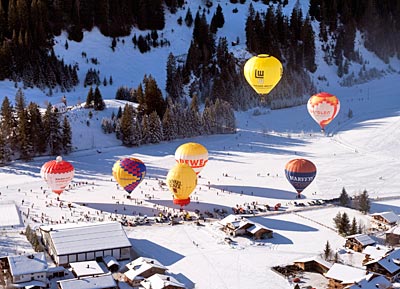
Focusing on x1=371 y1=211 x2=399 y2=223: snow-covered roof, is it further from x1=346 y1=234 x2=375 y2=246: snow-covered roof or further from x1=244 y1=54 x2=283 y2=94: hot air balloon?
x1=244 y1=54 x2=283 y2=94: hot air balloon

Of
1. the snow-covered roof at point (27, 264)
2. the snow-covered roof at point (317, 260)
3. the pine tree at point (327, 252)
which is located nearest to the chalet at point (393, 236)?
the pine tree at point (327, 252)

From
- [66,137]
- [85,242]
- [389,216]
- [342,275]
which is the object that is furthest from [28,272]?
[66,137]

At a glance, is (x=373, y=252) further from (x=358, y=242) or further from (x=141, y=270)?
(x=141, y=270)

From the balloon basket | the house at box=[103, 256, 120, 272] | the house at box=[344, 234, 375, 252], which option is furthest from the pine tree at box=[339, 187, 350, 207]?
the house at box=[103, 256, 120, 272]

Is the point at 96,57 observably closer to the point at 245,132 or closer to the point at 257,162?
the point at 245,132

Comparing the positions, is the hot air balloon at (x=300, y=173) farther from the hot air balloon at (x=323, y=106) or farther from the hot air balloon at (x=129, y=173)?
the hot air balloon at (x=323, y=106)

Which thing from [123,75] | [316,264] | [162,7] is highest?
[162,7]

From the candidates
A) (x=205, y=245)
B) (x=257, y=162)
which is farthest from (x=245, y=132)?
(x=205, y=245)
